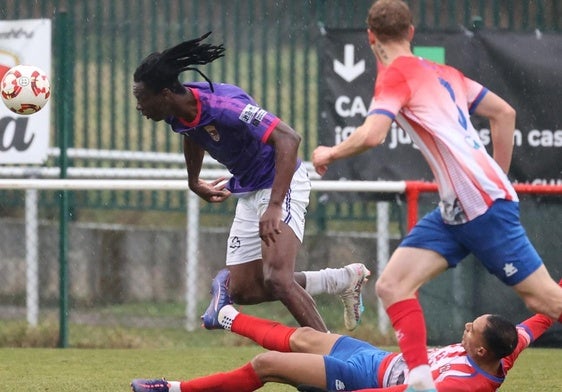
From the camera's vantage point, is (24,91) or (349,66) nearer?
(24,91)

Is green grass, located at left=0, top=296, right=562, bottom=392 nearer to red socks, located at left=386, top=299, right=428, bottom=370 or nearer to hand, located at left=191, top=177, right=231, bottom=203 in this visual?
hand, located at left=191, top=177, right=231, bottom=203

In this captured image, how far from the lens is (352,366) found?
6.49m

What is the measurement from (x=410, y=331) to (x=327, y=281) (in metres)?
2.20

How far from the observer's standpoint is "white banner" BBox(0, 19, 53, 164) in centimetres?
1027

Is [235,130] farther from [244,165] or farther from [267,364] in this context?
[267,364]

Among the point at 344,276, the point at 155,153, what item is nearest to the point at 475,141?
the point at 344,276

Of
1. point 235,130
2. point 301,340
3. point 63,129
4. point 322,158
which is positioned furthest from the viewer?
point 63,129

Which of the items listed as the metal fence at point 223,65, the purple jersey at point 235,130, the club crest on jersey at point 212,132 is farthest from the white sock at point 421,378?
the metal fence at point 223,65

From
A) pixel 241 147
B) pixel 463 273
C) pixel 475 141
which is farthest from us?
pixel 463 273

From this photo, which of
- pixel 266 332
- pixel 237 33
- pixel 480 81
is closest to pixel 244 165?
pixel 266 332

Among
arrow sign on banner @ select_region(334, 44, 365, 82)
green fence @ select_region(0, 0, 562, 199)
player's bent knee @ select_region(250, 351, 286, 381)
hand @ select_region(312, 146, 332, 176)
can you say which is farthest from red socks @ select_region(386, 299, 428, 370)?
green fence @ select_region(0, 0, 562, 199)

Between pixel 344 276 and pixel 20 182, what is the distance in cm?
259

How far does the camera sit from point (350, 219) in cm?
1057

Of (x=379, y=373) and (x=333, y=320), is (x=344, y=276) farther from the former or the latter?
(x=333, y=320)
